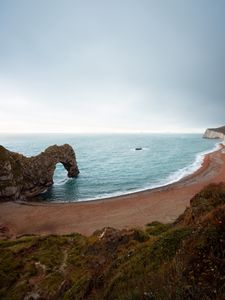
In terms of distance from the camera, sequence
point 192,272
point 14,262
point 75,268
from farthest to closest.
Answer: point 14,262, point 75,268, point 192,272

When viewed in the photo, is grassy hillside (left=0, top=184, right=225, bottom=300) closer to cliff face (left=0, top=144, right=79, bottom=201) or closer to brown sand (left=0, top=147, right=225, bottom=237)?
brown sand (left=0, top=147, right=225, bottom=237)

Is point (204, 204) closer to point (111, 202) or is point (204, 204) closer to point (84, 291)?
point (84, 291)

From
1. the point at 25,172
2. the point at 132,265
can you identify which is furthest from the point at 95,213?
the point at 132,265

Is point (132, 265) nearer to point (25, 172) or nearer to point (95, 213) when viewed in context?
point (95, 213)

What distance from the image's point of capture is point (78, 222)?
97.4 feet

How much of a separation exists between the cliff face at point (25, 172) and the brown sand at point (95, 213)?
3255 millimetres

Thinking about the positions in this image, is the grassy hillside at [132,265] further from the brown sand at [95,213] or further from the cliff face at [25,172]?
the cliff face at [25,172]

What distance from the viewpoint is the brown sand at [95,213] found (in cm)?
2819

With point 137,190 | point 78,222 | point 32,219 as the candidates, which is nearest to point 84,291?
point 78,222

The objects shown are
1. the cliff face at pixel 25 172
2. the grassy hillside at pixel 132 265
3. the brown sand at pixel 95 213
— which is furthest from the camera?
the cliff face at pixel 25 172

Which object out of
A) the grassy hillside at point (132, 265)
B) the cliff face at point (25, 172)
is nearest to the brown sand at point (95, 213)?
the cliff face at point (25, 172)

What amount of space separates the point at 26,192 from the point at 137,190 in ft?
67.6

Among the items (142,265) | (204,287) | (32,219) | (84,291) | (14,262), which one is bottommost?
(32,219)

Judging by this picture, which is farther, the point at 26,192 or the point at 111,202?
the point at 26,192
